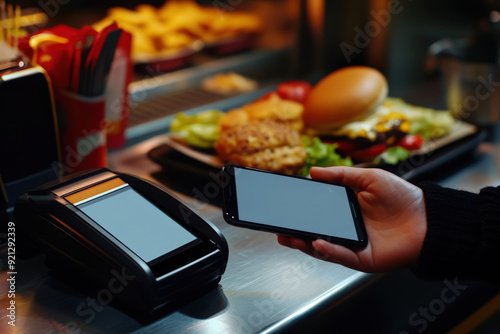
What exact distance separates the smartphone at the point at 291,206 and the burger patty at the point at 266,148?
0.25 meters

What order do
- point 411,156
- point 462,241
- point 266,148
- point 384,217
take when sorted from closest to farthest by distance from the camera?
1. point 462,241
2. point 384,217
3. point 266,148
4. point 411,156

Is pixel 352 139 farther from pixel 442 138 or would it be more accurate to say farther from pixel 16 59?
pixel 16 59

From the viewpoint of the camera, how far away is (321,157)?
5.01ft

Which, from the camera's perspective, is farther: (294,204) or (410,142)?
(410,142)

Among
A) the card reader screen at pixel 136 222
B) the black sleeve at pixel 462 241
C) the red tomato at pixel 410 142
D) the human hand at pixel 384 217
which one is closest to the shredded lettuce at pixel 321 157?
the red tomato at pixel 410 142

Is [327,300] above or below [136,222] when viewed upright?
below

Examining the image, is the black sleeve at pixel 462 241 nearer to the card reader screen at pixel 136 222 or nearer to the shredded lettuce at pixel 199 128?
the card reader screen at pixel 136 222

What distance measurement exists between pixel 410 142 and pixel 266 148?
452mm

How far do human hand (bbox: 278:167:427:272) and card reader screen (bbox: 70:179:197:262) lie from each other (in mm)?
222

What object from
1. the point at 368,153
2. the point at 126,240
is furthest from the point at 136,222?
the point at 368,153

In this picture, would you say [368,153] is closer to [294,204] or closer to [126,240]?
[294,204]

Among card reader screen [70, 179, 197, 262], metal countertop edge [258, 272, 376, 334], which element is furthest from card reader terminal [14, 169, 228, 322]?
metal countertop edge [258, 272, 376, 334]

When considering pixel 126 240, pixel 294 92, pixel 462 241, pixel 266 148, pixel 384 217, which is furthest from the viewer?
pixel 294 92

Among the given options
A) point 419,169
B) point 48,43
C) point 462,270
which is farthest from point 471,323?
point 48,43
